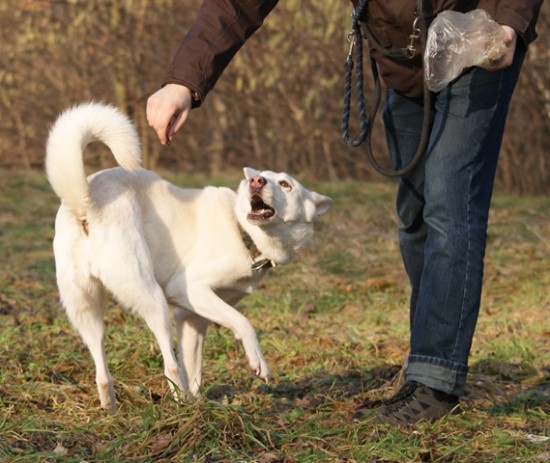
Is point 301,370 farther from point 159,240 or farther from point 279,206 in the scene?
point 159,240

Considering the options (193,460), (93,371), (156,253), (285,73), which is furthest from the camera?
(285,73)

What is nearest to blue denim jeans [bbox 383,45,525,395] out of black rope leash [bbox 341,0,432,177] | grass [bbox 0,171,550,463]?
black rope leash [bbox 341,0,432,177]

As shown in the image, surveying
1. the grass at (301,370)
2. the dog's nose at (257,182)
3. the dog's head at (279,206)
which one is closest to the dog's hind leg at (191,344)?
the grass at (301,370)

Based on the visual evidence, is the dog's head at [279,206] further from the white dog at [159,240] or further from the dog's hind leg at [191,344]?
the dog's hind leg at [191,344]

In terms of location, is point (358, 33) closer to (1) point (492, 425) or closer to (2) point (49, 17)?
(1) point (492, 425)

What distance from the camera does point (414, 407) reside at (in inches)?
140

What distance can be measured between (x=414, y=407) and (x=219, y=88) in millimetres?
9252

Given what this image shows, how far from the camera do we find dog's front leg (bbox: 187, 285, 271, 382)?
146 inches

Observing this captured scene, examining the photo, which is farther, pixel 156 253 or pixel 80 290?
pixel 156 253

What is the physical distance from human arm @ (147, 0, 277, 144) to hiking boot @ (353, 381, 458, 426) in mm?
1202

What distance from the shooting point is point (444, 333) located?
11.6 ft

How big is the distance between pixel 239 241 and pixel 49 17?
29.4ft

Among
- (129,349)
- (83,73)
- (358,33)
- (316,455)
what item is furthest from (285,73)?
(316,455)

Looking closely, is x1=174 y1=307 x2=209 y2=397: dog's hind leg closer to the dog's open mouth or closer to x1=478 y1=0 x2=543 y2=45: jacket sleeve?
the dog's open mouth
